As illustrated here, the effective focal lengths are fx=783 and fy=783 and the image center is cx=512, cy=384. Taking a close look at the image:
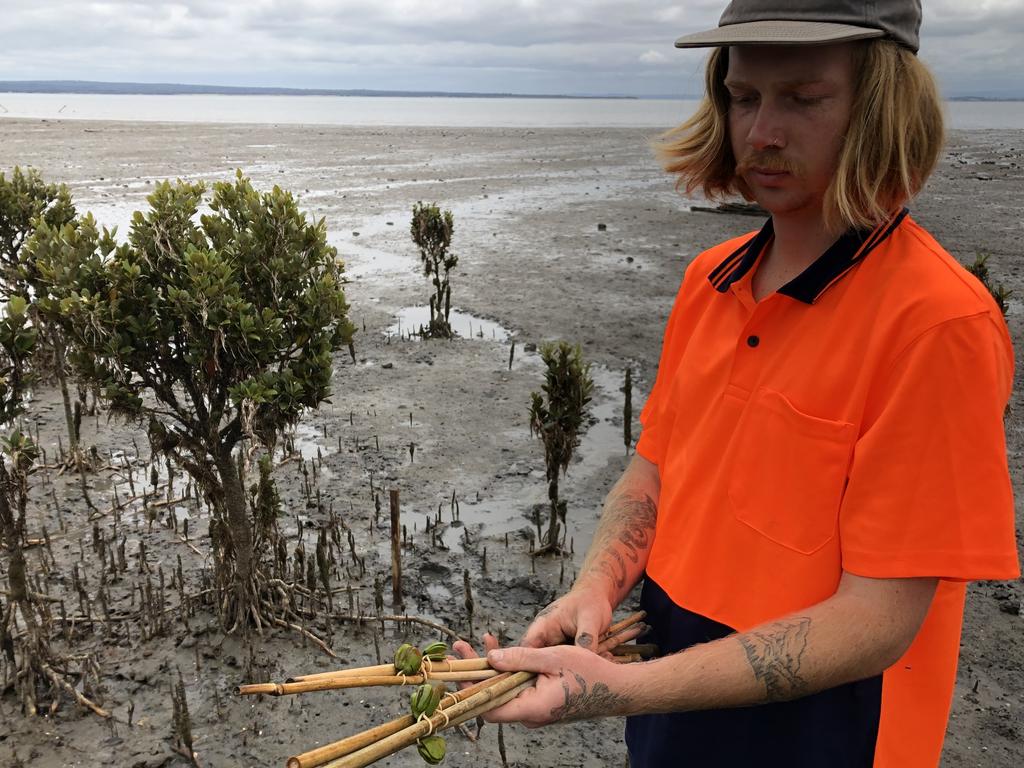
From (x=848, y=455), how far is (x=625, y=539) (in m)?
0.77

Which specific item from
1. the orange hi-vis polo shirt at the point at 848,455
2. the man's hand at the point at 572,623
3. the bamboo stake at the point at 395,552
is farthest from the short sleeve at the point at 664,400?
the bamboo stake at the point at 395,552

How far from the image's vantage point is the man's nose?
1.71 meters

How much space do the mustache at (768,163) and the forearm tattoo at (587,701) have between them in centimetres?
118

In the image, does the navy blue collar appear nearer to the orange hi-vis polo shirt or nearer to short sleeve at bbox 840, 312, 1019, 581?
the orange hi-vis polo shirt

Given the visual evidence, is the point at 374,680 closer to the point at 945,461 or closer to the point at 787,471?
the point at 787,471

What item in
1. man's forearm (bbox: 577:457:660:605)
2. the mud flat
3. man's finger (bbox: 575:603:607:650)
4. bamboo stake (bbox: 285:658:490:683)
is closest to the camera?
bamboo stake (bbox: 285:658:490:683)

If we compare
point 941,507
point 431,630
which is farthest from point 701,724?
point 431,630

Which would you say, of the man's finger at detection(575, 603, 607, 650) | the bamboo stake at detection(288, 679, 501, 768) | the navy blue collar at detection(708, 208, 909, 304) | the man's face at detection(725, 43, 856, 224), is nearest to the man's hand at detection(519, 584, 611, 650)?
the man's finger at detection(575, 603, 607, 650)

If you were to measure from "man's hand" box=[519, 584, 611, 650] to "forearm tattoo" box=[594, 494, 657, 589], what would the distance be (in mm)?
137

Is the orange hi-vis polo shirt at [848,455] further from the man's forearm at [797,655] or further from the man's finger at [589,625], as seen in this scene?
the man's finger at [589,625]

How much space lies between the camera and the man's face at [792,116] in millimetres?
1634

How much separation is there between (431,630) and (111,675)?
7.19 ft

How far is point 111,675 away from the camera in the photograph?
527 cm

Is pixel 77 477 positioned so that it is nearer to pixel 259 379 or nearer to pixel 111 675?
pixel 111 675
